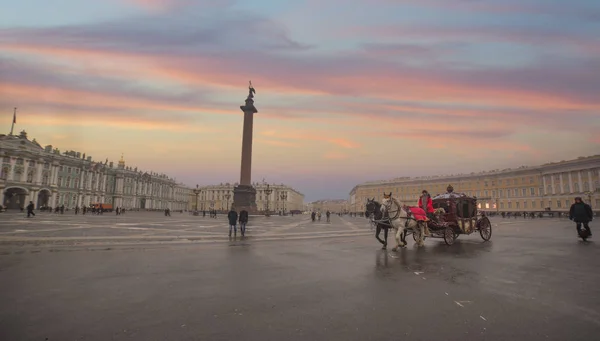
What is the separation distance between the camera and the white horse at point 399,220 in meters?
11.4

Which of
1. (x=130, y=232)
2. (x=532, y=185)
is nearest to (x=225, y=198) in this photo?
(x=532, y=185)

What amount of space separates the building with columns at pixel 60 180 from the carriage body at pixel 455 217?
90.5 meters

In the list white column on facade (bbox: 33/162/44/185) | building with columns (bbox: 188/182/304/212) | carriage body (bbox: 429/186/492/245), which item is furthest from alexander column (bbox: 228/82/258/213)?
building with columns (bbox: 188/182/304/212)

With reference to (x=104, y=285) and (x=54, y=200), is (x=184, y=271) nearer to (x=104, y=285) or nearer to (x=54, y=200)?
(x=104, y=285)

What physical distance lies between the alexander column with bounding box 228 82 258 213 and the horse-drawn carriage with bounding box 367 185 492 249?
3385 cm

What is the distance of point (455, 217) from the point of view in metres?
13.3

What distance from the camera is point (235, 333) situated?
11.5 ft

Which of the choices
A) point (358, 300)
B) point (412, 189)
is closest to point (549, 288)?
point (358, 300)

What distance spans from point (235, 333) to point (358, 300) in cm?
209

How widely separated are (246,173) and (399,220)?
3856 centimetres

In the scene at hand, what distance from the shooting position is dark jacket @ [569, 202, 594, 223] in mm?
13141

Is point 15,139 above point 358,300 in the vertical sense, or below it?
above

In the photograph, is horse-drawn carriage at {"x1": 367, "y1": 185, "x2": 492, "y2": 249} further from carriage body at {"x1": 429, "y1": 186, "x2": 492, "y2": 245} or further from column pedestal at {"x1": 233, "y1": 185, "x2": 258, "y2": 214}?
column pedestal at {"x1": 233, "y1": 185, "x2": 258, "y2": 214}

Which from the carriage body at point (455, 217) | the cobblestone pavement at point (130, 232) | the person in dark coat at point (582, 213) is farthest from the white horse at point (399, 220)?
the person in dark coat at point (582, 213)
